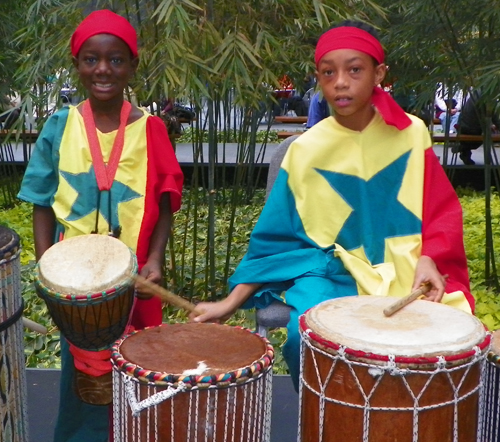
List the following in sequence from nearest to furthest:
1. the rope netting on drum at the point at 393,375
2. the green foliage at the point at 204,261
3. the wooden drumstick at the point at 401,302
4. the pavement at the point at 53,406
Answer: the rope netting on drum at the point at 393,375 → the wooden drumstick at the point at 401,302 → the pavement at the point at 53,406 → the green foliage at the point at 204,261

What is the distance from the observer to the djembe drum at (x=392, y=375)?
1735mm

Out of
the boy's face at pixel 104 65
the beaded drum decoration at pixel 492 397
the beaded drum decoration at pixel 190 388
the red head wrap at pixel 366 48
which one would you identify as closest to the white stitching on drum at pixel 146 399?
the beaded drum decoration at pixel 190 388

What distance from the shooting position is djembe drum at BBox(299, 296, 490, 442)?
1.74 m

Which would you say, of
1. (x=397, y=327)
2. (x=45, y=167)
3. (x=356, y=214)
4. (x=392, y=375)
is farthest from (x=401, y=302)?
(x=45, y=167)

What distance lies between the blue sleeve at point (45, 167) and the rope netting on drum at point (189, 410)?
78 cm

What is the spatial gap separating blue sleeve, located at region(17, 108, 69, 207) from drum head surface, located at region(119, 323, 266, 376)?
67 centimetres

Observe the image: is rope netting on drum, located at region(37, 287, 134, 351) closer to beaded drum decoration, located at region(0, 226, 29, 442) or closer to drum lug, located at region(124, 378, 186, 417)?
beaded drum decoration, located at region(0, 226, 29, 442)

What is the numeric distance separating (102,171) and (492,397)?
4.36 feet

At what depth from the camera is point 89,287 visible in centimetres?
205

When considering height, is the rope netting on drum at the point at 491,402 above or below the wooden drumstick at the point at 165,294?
below

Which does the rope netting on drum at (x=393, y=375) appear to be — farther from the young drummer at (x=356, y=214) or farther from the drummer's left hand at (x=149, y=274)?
the drummer's left hand at (x=149, y=274)

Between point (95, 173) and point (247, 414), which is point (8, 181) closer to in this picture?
point (95, 173)

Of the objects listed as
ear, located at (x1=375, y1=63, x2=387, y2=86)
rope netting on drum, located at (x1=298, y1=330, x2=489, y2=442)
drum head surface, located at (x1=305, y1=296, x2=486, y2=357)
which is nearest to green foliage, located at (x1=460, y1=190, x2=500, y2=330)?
ear, located at (x1=375, y1=63, x2=387, y2=86)

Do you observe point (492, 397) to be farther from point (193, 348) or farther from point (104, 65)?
point (104, 65)
